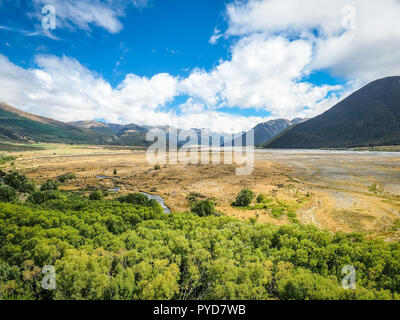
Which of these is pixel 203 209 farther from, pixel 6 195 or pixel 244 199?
pixel 6 195

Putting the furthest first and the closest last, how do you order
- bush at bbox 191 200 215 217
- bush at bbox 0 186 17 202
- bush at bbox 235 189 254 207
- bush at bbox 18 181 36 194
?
bush at bbox 18 181 36 194 → bush at bbox 235 189 254 207 → bush at bbox 191 200 215 217 → bush at bbox 0 186 17 202

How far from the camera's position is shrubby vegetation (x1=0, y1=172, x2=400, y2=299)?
27.0ft

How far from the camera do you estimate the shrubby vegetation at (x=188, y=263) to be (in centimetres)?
823

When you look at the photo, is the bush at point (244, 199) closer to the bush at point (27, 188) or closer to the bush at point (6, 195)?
the bush at point (6, 195)

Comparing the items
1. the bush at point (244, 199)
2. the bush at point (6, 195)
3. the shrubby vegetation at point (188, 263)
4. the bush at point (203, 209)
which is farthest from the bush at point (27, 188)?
the bush at point (244, 199)

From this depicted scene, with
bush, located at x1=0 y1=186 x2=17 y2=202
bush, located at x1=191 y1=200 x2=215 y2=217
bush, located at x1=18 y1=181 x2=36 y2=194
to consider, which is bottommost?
bush, located at x1=191 y1=200 x2=215 y2=217

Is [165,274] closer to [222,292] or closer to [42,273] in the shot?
[222,292]

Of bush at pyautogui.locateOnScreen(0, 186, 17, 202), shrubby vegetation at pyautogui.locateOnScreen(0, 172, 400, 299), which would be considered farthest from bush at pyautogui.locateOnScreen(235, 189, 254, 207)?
bush at pyautogui.locateOnScreen(0, 186, 17, 202)

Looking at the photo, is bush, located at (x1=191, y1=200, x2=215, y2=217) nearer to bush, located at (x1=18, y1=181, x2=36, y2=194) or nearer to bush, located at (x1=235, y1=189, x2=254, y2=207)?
bush, located at (x1=235, y1=189, x2=254, y2=207)

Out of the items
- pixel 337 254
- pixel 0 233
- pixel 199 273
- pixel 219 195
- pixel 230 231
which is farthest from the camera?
pixel 219 195

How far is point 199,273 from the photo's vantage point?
9867 millimetres

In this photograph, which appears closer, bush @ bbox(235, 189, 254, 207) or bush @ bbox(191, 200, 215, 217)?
bush @ bbox(191, 200, 215, 217)
